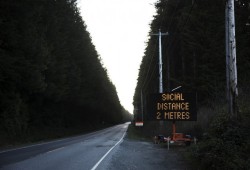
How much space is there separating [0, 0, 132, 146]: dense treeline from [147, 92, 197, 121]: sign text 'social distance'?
1153 cm

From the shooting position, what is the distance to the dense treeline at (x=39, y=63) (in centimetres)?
3039

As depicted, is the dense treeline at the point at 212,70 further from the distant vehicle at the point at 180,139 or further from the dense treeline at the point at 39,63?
the dense treeline at the point at 39,63

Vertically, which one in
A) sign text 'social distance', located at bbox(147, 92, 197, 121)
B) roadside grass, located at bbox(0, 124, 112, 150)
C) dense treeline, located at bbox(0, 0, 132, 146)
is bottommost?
roadside grass, located at bbox(0, 124, 112, 150)

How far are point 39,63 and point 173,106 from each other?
14.5m

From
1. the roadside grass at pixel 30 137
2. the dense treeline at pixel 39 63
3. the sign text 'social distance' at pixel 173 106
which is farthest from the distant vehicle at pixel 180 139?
the dense treeline at pixel 39 63

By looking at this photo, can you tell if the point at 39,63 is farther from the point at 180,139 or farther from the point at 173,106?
the point at 180,139

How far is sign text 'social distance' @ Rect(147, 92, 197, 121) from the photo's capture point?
2262 cm

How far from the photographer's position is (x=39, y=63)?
33500mm

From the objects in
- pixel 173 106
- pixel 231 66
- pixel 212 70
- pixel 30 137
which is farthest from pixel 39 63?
pixel 231 66

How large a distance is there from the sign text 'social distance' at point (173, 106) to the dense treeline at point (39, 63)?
1153 cm

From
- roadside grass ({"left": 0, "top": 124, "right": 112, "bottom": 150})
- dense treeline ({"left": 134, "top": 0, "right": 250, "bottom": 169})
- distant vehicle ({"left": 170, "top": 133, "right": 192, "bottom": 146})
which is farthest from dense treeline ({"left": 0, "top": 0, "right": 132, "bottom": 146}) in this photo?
distant vehicle ({"left": 170, "top": 133, "right": 192, "bottom": 146})

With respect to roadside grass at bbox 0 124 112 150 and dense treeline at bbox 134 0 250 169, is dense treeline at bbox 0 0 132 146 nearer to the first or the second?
roadside grass at bbox 0 124 112 150

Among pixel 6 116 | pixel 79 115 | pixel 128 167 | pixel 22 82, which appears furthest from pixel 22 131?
pixel 79 115

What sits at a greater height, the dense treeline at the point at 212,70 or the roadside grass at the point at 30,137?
the dense treeline at the point at 212,70
